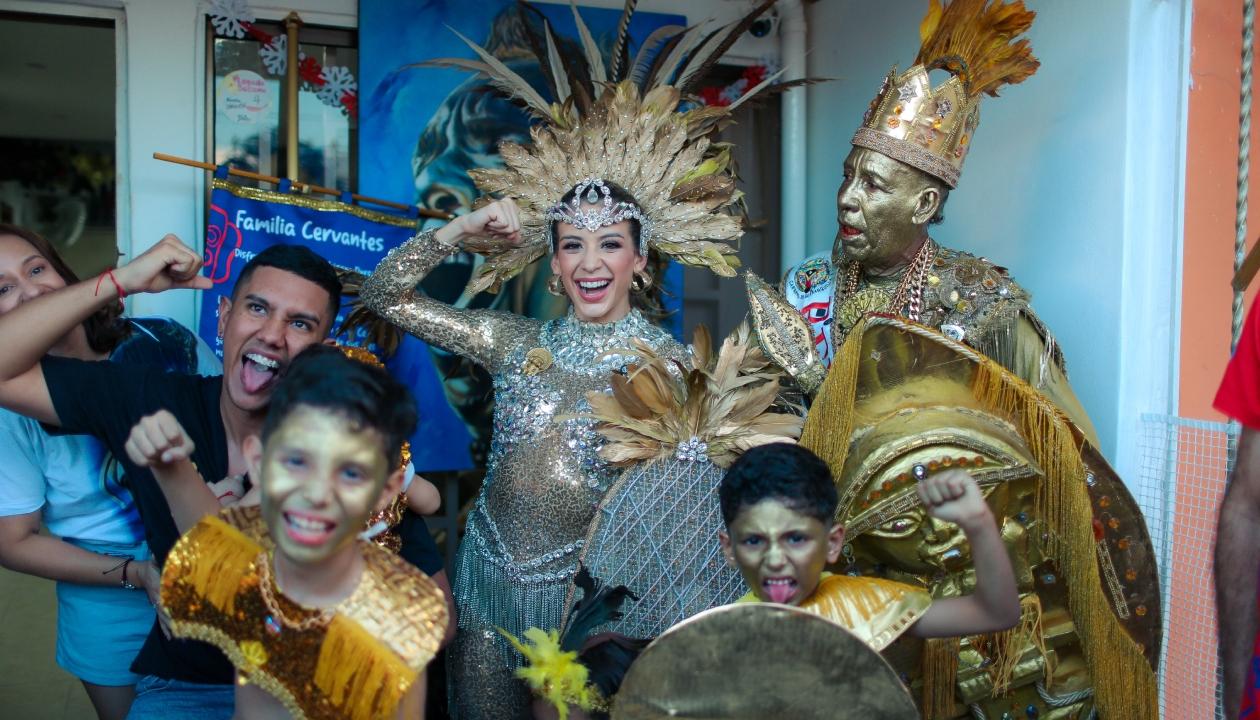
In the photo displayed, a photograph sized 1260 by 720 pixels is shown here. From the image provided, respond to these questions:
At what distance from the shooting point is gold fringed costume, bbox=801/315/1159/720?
7.61 ft

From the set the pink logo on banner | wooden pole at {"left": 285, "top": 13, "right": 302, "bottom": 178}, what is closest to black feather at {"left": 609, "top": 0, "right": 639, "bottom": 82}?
wooden pole at {"left": 285, "top": 13, "right": 302, "bottom": 178}

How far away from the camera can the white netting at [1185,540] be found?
2.79 metres

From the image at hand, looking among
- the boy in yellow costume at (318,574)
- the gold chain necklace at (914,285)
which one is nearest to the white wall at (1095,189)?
the gold chain necklace at (914,285)

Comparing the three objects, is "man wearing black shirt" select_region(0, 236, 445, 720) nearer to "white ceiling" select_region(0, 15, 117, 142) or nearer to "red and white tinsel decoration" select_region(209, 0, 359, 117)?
"red and white tinsel decoration" select_region(209, 0, 359, 117)

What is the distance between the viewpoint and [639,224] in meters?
2.96

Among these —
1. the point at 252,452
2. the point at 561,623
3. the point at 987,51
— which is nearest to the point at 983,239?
the point at 987,51

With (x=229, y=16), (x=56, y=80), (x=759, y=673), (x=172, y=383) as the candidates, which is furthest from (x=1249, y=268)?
(x=56, y=80)

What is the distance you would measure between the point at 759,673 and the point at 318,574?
78cm

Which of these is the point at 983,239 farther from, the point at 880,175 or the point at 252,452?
the point at 252,452

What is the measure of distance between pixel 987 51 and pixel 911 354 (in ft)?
3.63

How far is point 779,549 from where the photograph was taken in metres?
1.91

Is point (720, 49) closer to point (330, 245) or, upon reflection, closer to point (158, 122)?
point (330, 245)

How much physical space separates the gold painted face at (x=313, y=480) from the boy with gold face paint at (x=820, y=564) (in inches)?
29.3

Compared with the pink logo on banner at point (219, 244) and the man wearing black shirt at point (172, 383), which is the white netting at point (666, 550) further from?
the pink logo on banner at point (219, 244)
